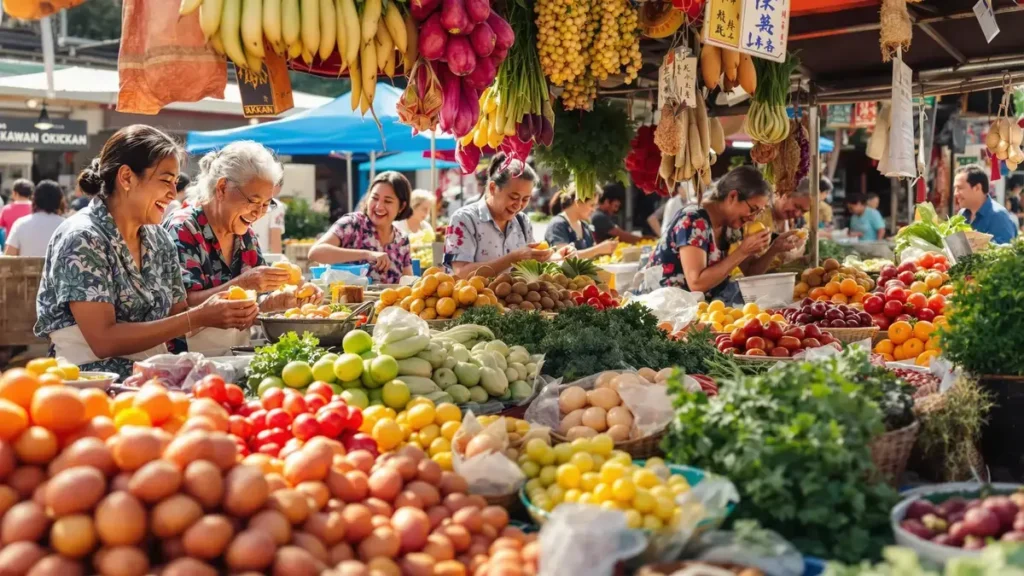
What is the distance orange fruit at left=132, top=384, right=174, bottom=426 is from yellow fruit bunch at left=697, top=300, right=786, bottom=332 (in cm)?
A: 302

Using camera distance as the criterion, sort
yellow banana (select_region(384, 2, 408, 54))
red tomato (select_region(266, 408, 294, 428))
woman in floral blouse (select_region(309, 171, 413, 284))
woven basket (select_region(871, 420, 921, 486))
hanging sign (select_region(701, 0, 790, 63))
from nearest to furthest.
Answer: woven basket (select_region(871, 420, 921, 486))
red tomato (select_region(266, 408, 294, 428))
yellow banana (select_region(384, 2, 408, 54))
hanging sign (select_region(701, 0, 790, 63))
woman in floral blouse (select_region(309, 171, 413, 284))

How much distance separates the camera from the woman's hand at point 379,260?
20.5 feet

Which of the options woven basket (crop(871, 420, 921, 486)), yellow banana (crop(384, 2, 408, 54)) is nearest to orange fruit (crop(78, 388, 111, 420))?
yellow banana (crop(384, 2, 408, 54))

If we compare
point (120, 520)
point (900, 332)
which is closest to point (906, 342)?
point (900, 332)

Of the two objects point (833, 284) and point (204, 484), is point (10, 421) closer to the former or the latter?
point (204, 484)

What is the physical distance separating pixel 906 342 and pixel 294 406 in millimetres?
3293

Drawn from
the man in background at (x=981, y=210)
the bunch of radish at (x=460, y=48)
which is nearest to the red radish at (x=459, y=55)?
the bunch of radish at (x=460, y=48)

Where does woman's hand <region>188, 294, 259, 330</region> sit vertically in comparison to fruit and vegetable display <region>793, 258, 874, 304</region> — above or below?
above

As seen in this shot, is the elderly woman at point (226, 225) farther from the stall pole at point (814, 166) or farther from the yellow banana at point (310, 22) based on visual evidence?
the stall pole at point (814, 166)

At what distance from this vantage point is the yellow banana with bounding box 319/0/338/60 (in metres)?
2.91

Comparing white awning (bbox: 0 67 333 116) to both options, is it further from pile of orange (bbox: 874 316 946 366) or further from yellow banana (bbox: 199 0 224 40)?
pile of orange (bbox: 874 316 946 366)

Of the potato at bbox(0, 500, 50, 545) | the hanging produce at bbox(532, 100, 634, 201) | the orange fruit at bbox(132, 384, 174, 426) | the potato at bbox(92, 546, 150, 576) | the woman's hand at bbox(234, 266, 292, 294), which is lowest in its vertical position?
the potato at bbox(92, 546, 150, 576)

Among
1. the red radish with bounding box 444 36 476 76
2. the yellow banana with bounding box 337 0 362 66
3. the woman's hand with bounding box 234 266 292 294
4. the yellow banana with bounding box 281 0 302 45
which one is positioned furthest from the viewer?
the woman's hand with bounding box 234 266 292 294

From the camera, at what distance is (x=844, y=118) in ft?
45.2
